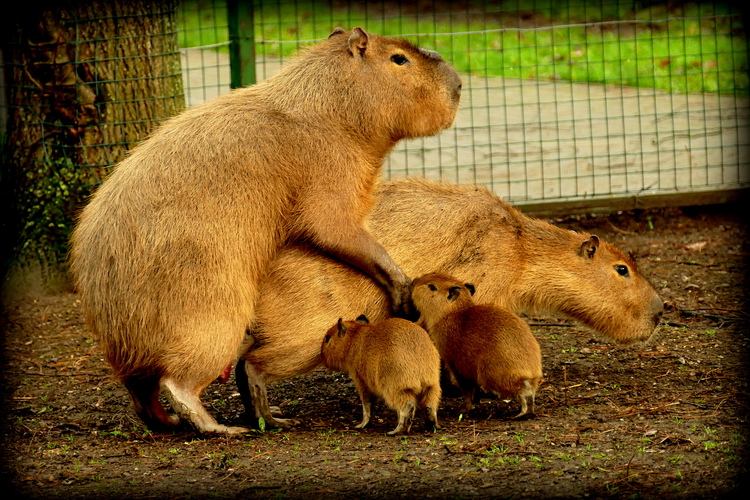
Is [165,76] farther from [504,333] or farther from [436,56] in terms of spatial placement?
[504,333]

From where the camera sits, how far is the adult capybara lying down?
4.80 meters

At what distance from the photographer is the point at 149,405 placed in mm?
4660

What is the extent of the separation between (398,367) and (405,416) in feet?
0.77

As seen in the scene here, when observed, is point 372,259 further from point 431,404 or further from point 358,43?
point 358,43

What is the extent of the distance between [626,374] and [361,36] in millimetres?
2383

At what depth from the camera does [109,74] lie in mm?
6996

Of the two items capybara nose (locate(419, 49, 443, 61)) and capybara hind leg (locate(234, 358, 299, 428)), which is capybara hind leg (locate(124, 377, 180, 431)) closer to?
capybara hind leg (locate(234, 358, 299, 428))

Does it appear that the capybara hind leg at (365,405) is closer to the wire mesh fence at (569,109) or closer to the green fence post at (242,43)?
the wire mesh fence at (569,109)

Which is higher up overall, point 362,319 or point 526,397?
point 362,319

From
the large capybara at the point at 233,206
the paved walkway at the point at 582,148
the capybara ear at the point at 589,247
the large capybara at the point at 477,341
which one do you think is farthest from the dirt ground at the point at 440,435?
the paved walkway at the point at 582,148

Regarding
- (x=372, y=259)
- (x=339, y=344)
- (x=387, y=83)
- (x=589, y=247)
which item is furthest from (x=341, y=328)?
(x=589, y=247)

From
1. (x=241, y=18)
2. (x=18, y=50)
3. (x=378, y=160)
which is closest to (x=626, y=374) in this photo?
(x=378, y=160)

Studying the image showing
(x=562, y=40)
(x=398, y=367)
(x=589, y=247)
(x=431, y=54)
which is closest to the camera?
(x=398, y=367)

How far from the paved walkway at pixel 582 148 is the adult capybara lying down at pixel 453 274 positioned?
302cm
